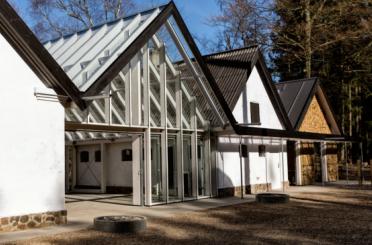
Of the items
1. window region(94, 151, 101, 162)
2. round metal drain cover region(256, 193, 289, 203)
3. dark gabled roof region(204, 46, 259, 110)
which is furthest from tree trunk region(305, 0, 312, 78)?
round metal drain cover region(256, 193, 289, 203)

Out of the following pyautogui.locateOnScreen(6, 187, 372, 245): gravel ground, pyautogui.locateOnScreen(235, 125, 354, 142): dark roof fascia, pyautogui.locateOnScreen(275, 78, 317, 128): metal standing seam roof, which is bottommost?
pyautogui.locateOnScreen(6, 187, 372, 245): gravel ground

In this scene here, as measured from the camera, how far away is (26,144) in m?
10.2

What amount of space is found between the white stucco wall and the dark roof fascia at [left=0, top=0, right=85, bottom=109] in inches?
299

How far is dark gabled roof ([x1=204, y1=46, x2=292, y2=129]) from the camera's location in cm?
1909

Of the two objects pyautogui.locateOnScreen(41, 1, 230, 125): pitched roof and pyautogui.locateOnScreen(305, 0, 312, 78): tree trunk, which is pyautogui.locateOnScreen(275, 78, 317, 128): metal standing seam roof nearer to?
pyautogui.locateOnScreen(305, 0, 312, 78): tree trunk

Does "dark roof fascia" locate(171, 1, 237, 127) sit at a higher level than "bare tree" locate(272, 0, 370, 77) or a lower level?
lower

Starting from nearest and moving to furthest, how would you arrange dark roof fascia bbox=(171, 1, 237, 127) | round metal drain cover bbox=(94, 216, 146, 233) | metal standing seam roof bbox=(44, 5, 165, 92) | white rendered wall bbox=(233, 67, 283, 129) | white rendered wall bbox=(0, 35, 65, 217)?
round metal drain cover bbox=(94, 216, 146, 233) → white rendered wall bbox=(0, 35, 65, 217) → metal standing seam roof bbox=(44, 5, 165, 92) → dark roof fascia bbox=(171, 1, 237, 127) → white rendered wall bbox=(233, 67, 283, 129)

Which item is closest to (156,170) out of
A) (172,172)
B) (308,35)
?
(172,172)

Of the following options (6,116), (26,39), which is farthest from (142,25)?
(6,116)

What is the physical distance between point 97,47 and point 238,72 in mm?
7903

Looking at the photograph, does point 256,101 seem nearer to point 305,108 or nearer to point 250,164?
point 250,164

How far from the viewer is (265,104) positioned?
2114 centimetres

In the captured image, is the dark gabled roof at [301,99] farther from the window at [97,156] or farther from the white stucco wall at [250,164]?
the window at [97,156]

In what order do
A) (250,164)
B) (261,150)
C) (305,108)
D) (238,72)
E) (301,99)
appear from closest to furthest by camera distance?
(250,164) → (238,72) → (261,150) → (305,108) → (301,99)
